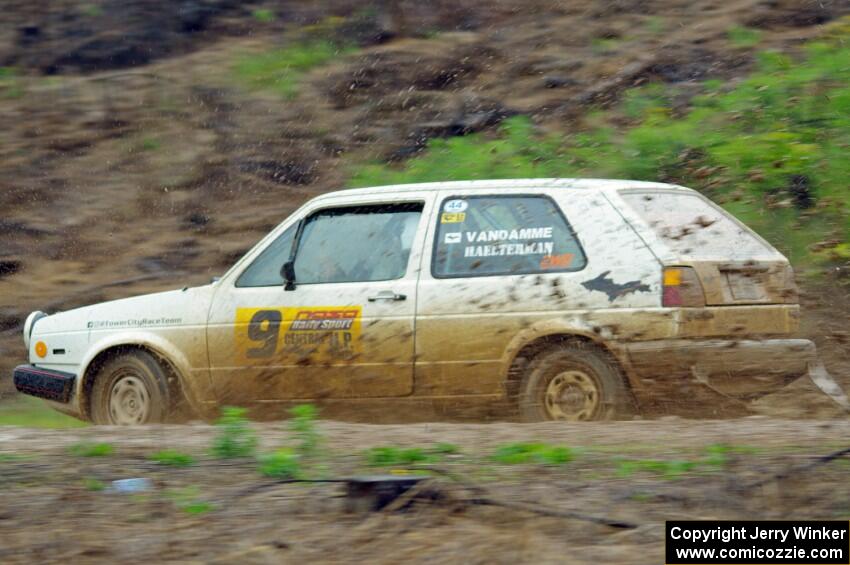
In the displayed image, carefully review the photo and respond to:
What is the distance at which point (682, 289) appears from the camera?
6395mm

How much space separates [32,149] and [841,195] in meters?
8.60

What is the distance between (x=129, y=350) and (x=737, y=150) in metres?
6.04

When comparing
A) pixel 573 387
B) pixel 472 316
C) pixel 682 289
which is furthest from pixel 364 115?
pixel 682 289

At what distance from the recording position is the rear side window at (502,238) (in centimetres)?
670

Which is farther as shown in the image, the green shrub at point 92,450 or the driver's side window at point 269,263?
the driver's side window at point 269,263

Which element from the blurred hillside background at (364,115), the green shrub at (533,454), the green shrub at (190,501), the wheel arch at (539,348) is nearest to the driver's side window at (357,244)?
the wheel arch at (539,348)

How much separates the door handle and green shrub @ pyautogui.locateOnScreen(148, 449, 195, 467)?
1870 millimetres

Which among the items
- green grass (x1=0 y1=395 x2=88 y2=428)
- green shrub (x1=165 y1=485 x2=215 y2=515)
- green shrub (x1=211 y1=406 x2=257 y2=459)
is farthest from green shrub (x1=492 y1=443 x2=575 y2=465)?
green grass (x1=0 y1=395 x2=88 y2=428)

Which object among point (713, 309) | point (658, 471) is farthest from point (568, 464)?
point (713, 309)

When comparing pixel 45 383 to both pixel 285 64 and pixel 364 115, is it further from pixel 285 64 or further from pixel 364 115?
pixel 285 64

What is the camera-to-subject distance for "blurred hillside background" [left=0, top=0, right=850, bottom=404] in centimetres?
1076

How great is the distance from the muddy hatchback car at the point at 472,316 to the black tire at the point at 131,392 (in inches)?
0.4

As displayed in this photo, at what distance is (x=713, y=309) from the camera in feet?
21.0

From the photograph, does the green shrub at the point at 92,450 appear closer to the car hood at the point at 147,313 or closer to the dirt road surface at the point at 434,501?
the dirt road surface at the point at 434,501
